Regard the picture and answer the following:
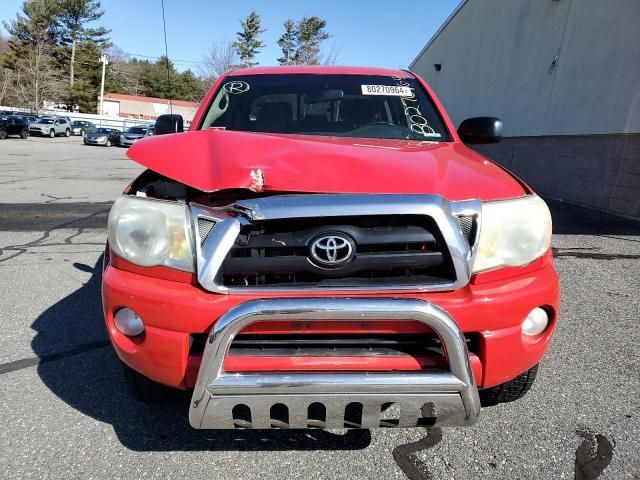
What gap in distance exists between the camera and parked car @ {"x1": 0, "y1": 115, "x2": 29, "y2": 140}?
3222 cm

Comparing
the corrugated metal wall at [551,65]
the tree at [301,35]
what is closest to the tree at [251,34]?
the tree at [301,35]

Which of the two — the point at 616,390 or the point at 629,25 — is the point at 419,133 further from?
the point at 629,25

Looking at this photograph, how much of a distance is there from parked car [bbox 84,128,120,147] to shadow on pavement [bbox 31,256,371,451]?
3351 centimetres

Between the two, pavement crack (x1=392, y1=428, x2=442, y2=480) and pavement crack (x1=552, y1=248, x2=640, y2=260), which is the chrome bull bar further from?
pavement crack (x1=552, y1=248, x2=640, y2=260)

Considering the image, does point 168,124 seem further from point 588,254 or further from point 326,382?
point 588,254

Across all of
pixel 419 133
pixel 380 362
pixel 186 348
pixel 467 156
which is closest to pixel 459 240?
pixel 380 362

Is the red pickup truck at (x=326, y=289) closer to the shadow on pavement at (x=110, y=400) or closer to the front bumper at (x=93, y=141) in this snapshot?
the shadow on pavement at (x=110, y=400)

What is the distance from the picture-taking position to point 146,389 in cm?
237

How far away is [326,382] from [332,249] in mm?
487

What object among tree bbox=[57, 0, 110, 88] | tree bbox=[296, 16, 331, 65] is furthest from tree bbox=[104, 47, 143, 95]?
tree bbox=[296, 16, 331, 65]

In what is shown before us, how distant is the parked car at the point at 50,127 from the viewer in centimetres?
3819

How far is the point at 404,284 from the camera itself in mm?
1923

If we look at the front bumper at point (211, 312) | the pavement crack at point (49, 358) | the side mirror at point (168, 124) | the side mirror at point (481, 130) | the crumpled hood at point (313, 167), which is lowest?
the pavement crack at point (49, 358)

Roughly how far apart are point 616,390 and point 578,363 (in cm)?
Answer: 34
